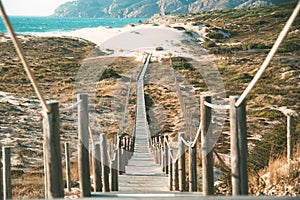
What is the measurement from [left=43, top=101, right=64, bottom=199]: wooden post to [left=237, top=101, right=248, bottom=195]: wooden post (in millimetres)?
1032

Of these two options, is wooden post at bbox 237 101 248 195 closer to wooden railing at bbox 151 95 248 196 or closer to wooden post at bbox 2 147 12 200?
wooden railing at bbox 151 95 248 196

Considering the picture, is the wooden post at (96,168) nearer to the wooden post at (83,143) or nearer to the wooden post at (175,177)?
the wooden post at (83,143)

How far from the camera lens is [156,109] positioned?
18.6 metres

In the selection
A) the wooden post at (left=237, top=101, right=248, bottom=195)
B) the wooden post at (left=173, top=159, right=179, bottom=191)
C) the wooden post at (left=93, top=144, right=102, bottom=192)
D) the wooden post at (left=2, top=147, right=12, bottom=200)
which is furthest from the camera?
the wooden post at (left=173, top=159, right=179, bottom=191)

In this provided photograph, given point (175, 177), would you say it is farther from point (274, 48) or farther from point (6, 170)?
point (274, 48)

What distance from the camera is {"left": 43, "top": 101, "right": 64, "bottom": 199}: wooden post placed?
2496mm

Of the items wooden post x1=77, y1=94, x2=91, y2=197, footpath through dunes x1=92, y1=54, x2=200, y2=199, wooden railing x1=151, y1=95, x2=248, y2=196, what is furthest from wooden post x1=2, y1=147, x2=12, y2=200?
wooden railing x1=151, y1=95, x2=248, y2=196

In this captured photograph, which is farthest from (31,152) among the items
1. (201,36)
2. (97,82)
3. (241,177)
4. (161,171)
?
(201,36)

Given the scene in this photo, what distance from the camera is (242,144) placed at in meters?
2.54

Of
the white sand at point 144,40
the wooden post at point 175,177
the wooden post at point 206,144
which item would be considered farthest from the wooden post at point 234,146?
the white sand at point 144,40

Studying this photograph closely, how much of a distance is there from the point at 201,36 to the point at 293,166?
4116cm

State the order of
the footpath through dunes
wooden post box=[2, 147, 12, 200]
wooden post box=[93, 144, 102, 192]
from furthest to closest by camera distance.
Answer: wooden post box=[93, 144, 102, 192]
wooden post box=[2, 147, 12, 200]
the footpath through dunes

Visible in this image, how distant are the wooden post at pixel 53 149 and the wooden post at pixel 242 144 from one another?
1032mm

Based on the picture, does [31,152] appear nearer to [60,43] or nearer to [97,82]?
[97,82]
